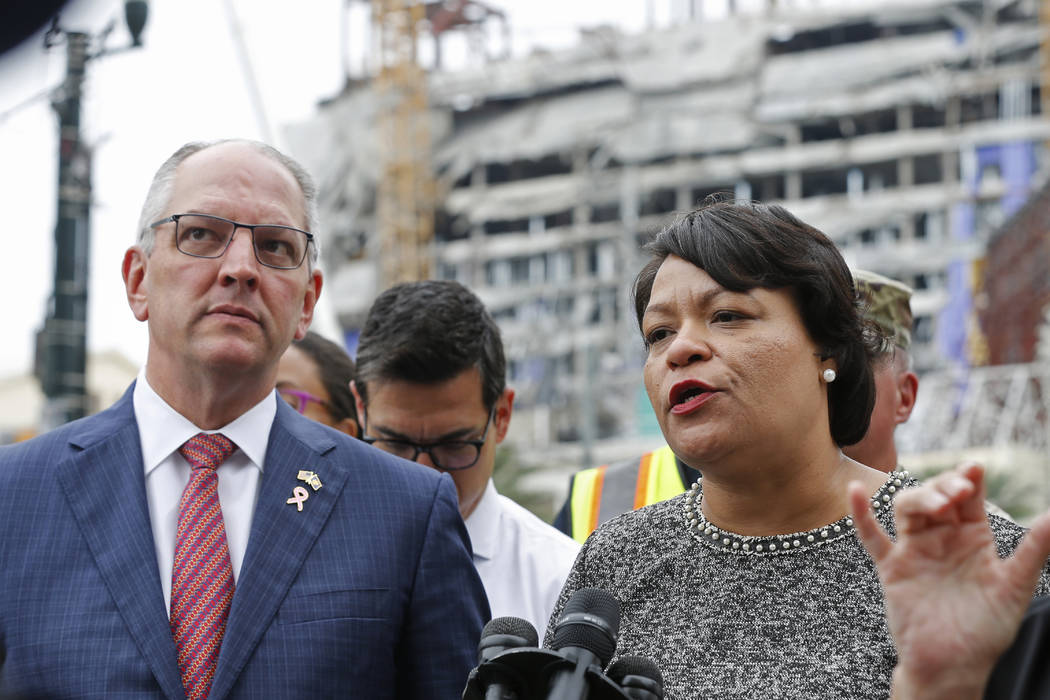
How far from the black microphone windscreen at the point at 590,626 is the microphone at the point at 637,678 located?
3cm

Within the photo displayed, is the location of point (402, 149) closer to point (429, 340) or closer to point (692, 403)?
point (429, 340)

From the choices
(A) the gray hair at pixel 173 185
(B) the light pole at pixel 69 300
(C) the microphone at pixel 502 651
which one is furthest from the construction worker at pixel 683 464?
(B) the light pole at pixel 69 300

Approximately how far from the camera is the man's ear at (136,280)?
2.91m

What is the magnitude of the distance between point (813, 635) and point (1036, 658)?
2.27 ft

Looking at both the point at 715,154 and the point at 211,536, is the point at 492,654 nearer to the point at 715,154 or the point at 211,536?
the point at 211,536

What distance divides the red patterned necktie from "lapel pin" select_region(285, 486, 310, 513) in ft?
0.49

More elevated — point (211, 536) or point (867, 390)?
point (867, 390)

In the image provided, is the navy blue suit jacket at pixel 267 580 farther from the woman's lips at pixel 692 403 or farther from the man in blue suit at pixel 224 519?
the woman's lips at pixel 692 403

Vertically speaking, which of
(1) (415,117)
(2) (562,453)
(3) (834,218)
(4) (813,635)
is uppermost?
(1) (415,117)

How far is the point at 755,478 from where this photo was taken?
2484 millimetres

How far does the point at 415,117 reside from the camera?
202 ft

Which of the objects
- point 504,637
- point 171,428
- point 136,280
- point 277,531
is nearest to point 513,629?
point 504,637

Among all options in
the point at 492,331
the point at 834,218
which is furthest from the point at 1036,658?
the point at 834,218

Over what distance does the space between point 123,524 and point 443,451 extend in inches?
53.5
